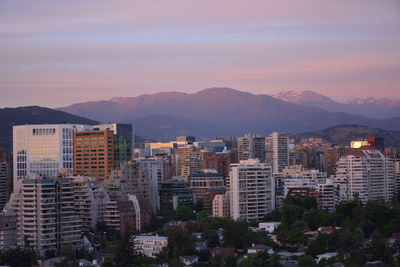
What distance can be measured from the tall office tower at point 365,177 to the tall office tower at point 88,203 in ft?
55.4

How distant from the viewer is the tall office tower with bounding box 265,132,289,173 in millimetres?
78750

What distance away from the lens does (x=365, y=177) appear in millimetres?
57906

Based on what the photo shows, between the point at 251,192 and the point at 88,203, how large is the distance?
9238 millimetres

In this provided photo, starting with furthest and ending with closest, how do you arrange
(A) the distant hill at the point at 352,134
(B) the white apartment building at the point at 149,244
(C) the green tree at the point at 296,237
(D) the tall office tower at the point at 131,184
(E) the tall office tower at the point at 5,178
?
1. (A) the distant hill at the point at 352,134
2. (E) the tall office tower at the point at 5,178
3. (D) the tall office tower at the point at 131,184
4. (C) the green tree at the point at 296,237
5. (B) the white apartment building at the point at 149,244

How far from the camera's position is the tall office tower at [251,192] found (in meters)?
50.1

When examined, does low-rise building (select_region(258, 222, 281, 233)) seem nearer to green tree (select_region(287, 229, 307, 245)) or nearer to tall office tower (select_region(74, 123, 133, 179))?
green tree (select_region(287, 229, 307, 245))

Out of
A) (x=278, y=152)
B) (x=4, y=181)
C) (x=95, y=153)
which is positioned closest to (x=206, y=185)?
(x=95, y=153)

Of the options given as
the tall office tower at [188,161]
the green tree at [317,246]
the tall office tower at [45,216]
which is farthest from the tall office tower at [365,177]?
the tall office tower at [45,216]

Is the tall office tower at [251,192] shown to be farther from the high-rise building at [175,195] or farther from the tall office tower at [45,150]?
the tall office tower at [45,150]

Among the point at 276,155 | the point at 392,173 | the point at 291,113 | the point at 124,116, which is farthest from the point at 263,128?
the point at 392,173

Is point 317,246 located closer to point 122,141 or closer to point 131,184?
point 131,184

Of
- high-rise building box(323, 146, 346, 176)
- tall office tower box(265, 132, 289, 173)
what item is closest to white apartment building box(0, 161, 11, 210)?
tall office tower box(265, 132, 289, 173)

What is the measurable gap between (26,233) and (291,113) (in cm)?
13680

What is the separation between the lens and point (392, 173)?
60.2 metres
